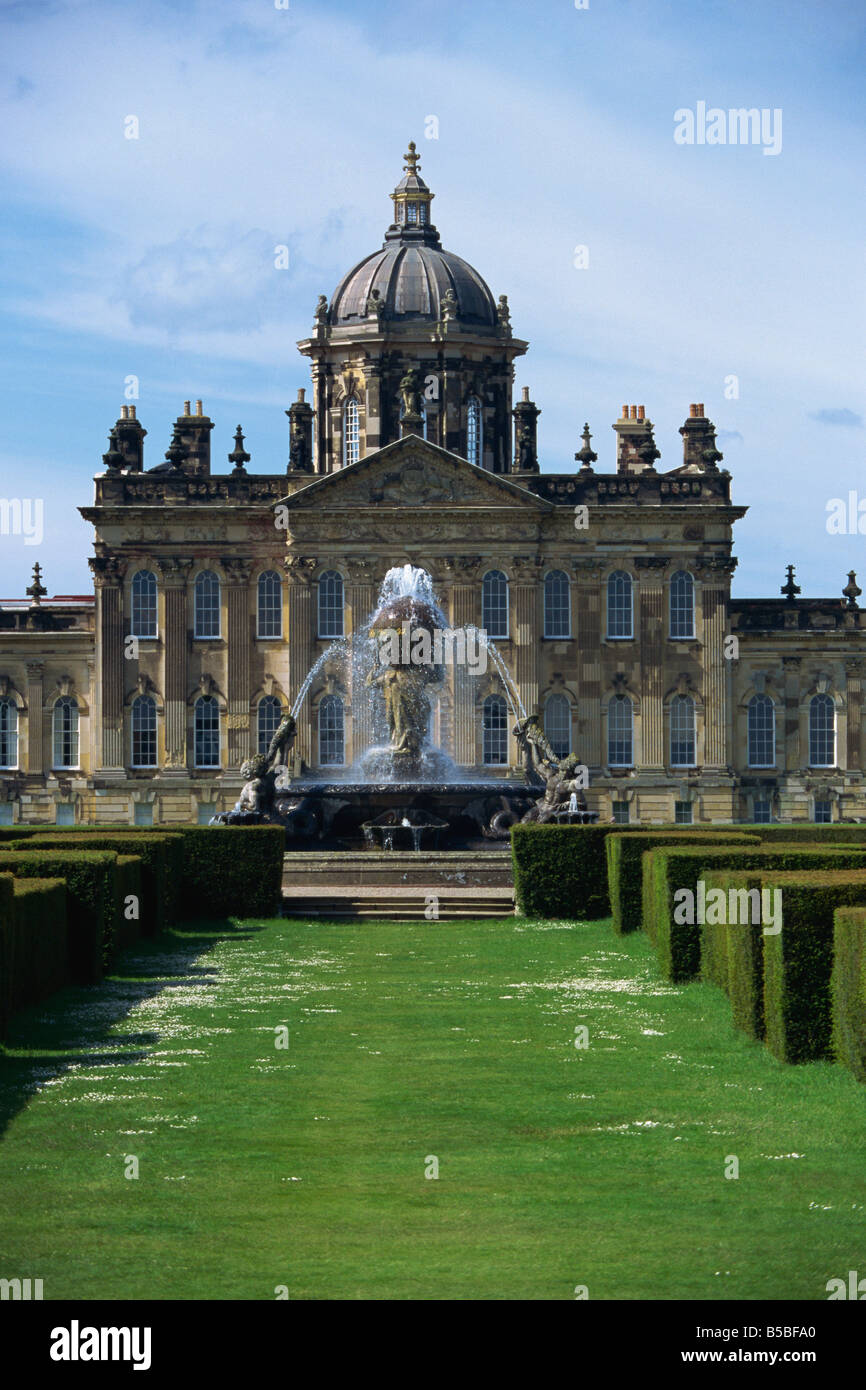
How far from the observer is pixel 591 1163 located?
511 inches

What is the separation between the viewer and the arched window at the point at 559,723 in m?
63.5

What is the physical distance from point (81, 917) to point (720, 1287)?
1299 centimetres

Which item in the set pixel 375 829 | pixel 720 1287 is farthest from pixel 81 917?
pixel 375 829

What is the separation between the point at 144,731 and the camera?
210 feet

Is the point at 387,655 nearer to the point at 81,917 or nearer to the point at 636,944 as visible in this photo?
the point at 636,944

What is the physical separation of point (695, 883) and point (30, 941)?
23.4 ft

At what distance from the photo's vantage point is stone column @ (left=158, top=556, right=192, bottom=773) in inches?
2496

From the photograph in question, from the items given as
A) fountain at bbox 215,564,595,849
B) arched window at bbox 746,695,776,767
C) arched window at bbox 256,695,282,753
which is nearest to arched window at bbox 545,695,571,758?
arched window at bbox 746,695,776,767

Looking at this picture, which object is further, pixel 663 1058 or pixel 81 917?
pixel 81 917

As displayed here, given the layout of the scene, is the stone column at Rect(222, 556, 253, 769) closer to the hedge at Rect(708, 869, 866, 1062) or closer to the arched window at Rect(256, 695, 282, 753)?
the arched window at Rect(256, 695, 282, 753)

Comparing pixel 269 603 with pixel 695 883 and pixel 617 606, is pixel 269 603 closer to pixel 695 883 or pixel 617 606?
pixel 617 606

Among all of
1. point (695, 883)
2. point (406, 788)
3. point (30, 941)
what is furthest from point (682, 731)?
point (30, 941)

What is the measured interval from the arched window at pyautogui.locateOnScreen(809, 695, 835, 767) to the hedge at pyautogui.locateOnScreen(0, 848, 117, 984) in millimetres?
43773
